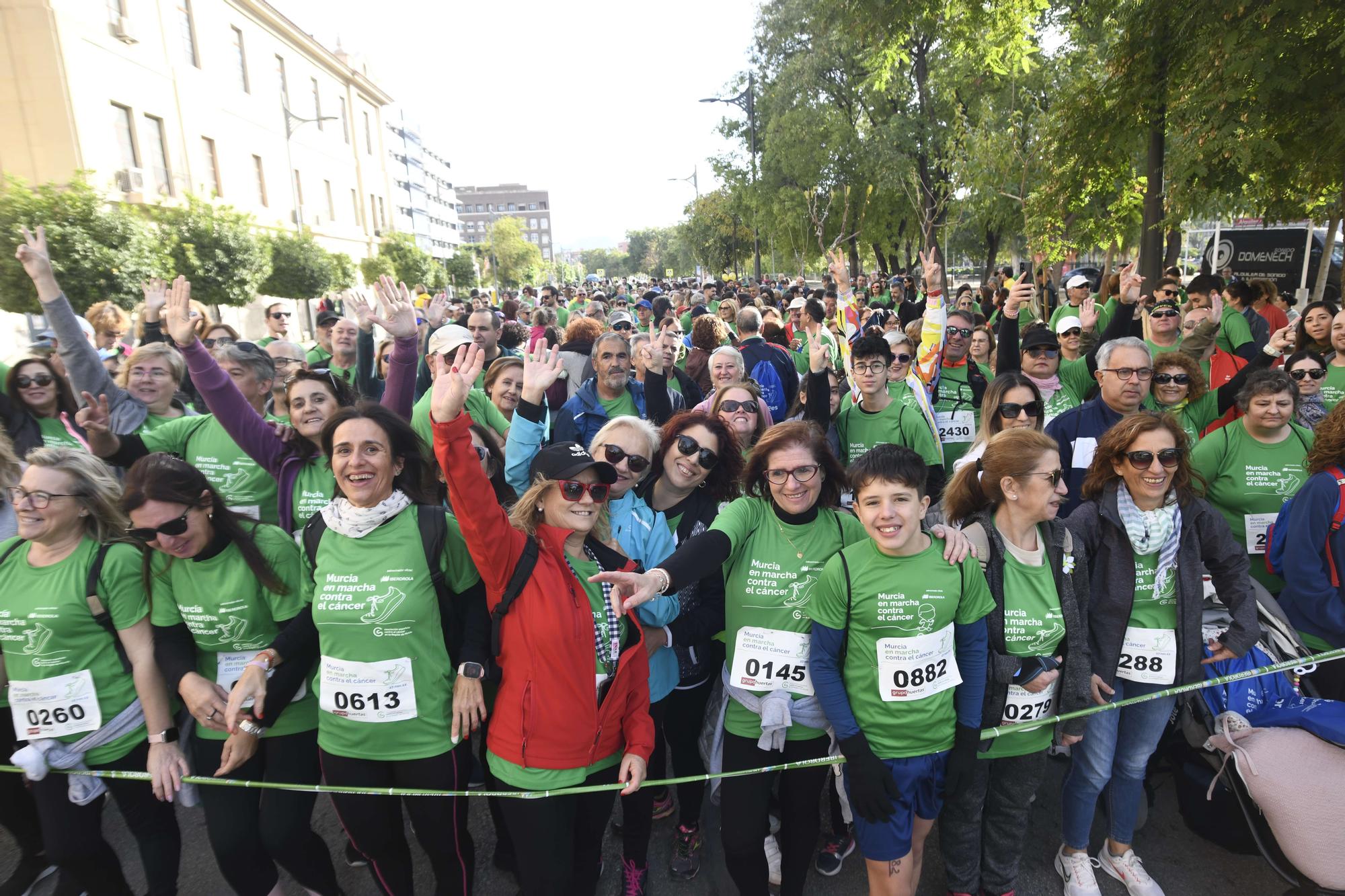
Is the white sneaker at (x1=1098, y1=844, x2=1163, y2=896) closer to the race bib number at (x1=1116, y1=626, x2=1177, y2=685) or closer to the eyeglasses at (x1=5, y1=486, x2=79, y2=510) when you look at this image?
the race bib number at (x1=1116, y1=626, x2=1177, y2=685)

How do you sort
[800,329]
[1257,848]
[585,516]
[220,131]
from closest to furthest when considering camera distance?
[585,516]
[1257,848]
[800,329]
[220,131]

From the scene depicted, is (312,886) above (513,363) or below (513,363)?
below

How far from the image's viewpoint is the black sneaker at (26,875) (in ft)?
9.99

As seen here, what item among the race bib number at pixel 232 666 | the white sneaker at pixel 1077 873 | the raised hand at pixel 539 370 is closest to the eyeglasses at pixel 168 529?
the race bib number at pixel 232 666

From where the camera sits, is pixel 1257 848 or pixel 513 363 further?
pixel 513 363

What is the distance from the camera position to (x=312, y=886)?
2770mm

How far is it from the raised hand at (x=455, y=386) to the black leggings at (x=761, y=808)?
1.58 meters

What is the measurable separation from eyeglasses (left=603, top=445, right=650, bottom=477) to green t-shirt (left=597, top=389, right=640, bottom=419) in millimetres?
1926

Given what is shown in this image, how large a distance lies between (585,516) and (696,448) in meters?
0.80

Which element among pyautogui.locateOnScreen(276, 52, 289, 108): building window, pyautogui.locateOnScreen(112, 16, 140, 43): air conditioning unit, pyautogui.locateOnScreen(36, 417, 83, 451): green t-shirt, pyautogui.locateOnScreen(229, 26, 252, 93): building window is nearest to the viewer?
pyautogui.locateOnScreen(36, 417, 83, 451): green t-shirt

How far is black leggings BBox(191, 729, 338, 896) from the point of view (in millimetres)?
2598

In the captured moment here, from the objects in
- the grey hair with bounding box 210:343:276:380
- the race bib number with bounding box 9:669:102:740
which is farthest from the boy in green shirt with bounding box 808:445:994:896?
the grey hair with bounding box 210:343:276:380

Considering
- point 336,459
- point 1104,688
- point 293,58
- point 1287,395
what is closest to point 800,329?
point 1287,395

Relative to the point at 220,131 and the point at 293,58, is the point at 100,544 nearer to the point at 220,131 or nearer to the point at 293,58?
the point at 220,131
